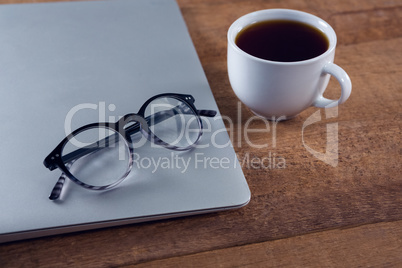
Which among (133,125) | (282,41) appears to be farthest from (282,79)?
(133,125)

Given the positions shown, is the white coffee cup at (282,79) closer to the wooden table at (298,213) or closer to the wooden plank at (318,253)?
the wooden table at (298,213)

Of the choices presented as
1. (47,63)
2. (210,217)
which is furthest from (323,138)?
(47,63)

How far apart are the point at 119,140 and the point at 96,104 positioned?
0.27 ft

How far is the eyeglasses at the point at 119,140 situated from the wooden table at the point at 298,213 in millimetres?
63

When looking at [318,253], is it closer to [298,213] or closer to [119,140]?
[298,213]

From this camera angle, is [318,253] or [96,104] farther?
[96,104]

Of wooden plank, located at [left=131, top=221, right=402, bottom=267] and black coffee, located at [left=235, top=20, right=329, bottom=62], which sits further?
black coffee, located at [left=235, top=20, right=329, bottom=62]

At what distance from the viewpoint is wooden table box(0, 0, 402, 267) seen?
1.50ft

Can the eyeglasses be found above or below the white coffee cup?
below

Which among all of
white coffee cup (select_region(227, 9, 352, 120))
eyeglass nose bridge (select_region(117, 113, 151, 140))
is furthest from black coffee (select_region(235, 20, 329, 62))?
eyeglass nose bridge (select_region(117, 113, 151, 140))

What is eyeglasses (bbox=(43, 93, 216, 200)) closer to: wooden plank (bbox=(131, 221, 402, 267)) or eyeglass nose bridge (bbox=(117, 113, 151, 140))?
eyeglass nose bridge (bbox=(117, 113, 151, 140))

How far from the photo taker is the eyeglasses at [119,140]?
0.50 meters

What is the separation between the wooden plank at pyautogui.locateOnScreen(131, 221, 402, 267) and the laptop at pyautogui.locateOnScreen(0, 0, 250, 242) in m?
0.05

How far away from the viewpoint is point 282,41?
58cm
